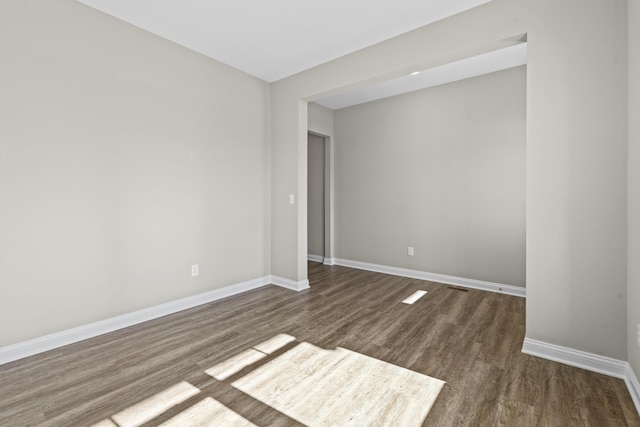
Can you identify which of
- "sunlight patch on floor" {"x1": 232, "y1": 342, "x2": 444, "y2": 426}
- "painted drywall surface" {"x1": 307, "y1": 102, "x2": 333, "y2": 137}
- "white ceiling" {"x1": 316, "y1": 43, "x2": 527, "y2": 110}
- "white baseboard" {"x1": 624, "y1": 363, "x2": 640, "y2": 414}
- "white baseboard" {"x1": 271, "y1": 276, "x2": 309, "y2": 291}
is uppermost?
"white ceiling" {"x1": 316, "y1": 43, "x2": 527, "y2": 110}

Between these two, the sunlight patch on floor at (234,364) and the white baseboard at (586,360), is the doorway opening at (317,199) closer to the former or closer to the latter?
the sunlight patch on floor at (234,364)

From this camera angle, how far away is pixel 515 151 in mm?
3705

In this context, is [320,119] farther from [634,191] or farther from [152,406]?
[152,406]

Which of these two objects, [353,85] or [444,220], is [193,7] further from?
[444,220]

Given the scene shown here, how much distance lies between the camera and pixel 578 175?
2107mm

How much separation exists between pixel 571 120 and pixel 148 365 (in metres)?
3.52

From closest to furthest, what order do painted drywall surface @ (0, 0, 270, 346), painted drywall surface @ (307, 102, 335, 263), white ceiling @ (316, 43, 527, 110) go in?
painted drywall surface @ (0, 0, 270, 346) < white ceiling @ (316, 43, 527, 110) < painted drywall surface @ (307, 102, 335, 263)

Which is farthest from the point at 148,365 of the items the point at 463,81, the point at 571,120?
the point at 463,81

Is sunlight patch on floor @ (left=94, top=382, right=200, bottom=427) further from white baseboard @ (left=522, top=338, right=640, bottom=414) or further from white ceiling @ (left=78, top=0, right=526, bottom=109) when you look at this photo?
white ceiling @ (left=78, top=0, right=526, bottom=109)

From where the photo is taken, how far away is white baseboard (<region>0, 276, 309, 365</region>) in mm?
2230

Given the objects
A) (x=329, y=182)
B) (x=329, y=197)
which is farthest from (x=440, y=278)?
(x=329, y=182)

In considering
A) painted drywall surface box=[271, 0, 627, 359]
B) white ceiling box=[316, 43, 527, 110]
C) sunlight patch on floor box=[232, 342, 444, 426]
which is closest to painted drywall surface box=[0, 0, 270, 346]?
sunlight patch on floor box=[232, 342, 444, 426]

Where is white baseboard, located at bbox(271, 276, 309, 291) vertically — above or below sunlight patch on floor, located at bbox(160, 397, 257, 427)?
above

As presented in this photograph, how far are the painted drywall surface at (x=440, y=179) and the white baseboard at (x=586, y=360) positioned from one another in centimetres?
165
